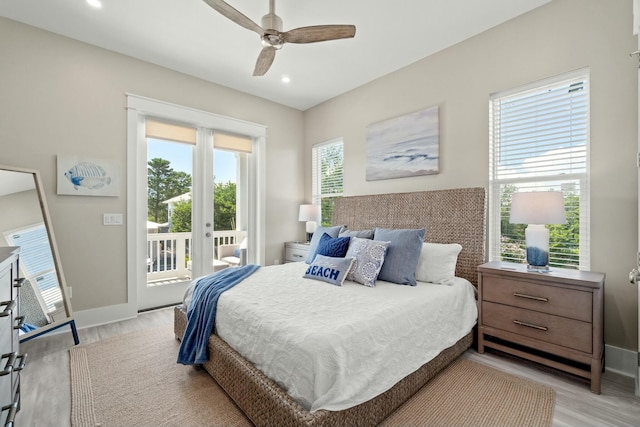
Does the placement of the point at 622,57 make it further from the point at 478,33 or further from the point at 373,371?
the point at 373,371

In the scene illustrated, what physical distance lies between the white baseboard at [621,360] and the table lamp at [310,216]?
3.39 meters

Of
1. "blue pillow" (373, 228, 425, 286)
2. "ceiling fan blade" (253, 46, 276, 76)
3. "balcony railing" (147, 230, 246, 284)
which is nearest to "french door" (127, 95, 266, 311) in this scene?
"balcony railing" (147, 230, 246, 284)

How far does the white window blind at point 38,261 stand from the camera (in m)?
2.34

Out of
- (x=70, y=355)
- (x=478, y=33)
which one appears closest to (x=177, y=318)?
(x=70, y=355)

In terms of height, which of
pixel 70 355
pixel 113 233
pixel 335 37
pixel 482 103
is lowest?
pixel 70 355

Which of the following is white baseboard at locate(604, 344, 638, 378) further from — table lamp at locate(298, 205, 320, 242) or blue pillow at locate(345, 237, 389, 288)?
table lamp at locate(298, 205, 320, 242)

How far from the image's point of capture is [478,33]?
2.83 metres

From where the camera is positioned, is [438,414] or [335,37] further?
[335,37]

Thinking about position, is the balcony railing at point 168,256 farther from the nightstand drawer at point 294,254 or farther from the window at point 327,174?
the window at point 327,174

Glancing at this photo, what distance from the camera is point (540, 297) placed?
206cm

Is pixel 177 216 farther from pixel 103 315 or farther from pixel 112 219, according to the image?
pixel 103 315

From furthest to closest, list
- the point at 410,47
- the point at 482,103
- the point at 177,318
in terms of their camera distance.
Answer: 1. the point at 410,47
2. the point at 482,103
3. the point at 177,318

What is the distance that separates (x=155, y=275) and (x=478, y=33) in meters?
4.47

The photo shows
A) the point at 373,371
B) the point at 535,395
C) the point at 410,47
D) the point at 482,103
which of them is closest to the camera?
the point at 373,371
